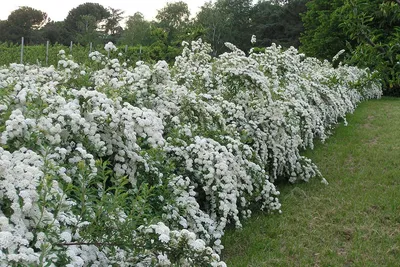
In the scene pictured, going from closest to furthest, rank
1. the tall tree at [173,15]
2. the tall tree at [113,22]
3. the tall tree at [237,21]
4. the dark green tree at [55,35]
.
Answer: the tall tree at [237,21] < the tall tree at [173,15] < the dark green tree at [55,35] < the tall tree at [113,22]

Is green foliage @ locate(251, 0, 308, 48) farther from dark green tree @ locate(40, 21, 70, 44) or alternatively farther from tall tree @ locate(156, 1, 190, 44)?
dark green tree @ locate(40, 21, 70, 44)

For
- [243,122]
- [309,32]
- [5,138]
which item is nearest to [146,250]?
[5,138]

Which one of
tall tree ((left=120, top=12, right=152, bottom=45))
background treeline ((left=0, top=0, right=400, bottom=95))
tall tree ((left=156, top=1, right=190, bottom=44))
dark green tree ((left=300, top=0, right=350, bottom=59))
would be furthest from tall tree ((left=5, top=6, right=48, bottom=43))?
dark green tree ((left=300, top=0, right=350, bottom=59))

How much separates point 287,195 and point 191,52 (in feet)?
9.88

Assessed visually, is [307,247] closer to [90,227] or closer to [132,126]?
[132,126]

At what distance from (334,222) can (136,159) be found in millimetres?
2491

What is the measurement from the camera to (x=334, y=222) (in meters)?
4.68

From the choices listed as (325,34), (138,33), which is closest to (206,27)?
(138,33)

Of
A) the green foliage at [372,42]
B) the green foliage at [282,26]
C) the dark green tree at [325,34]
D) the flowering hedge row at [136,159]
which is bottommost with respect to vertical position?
the flowering hedge row at [136,159]

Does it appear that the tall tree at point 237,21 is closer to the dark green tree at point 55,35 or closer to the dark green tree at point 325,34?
the dark green tree at point 325,34

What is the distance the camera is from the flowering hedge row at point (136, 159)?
2.09 m

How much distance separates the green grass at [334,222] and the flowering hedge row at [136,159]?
22 centimetres

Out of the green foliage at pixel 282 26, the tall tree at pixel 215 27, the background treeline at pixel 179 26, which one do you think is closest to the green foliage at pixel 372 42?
the background treeline at pixel 179 26

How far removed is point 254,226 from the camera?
177 inches
